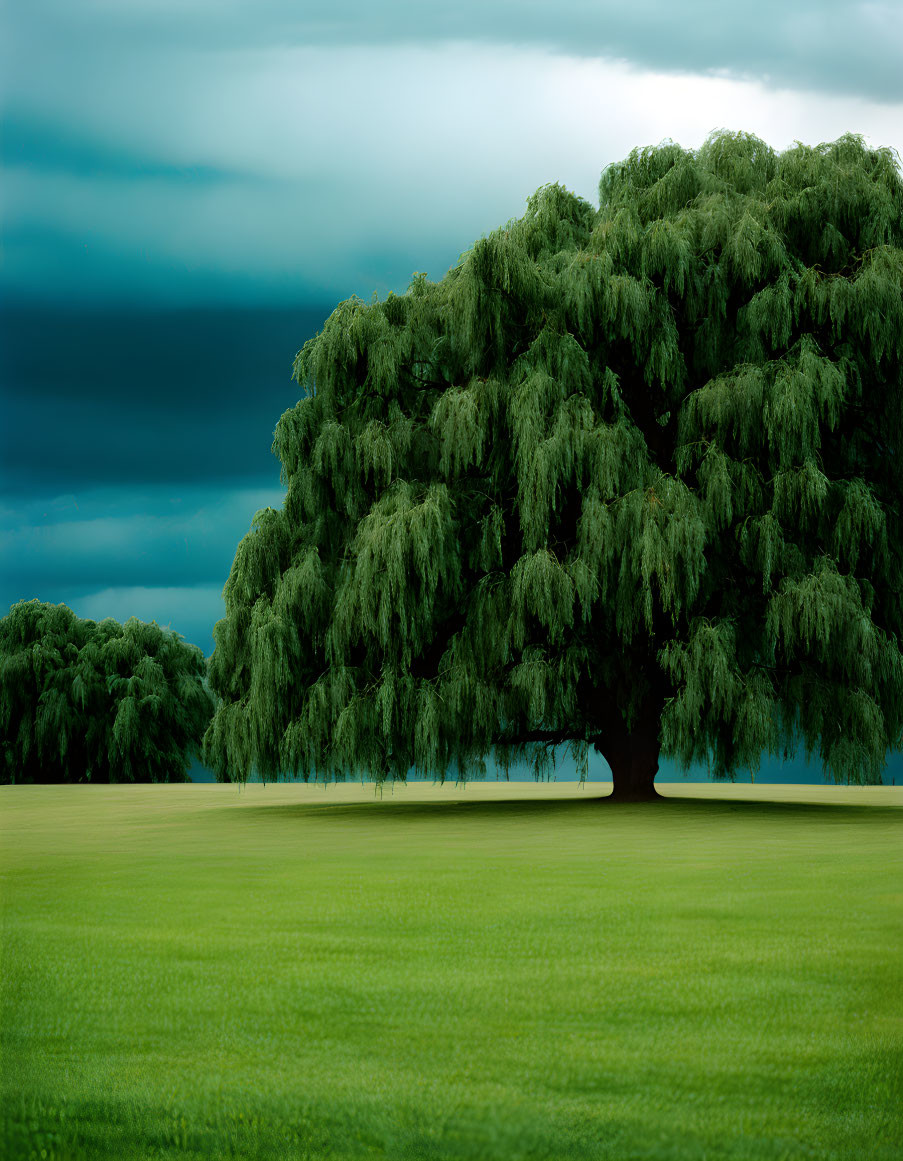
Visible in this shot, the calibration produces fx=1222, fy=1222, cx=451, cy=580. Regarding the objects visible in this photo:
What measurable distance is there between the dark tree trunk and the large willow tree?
34 cm

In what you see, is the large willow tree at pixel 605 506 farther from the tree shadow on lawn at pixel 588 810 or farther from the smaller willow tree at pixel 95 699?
the smaller willow tree at pixel 95 699

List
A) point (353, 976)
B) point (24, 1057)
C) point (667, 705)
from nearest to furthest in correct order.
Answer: point (24, 1057), point (353, 976), point (667, 705)

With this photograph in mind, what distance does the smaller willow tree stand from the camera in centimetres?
3625

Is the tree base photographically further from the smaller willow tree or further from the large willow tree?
the smaller willow tree

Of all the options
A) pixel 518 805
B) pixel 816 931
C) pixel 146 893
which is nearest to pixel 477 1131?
pixel 816 931

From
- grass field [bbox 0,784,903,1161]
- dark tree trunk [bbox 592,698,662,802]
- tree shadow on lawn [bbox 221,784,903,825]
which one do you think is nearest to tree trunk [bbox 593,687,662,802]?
dark tree trunk [bbox 592,698,662,802]

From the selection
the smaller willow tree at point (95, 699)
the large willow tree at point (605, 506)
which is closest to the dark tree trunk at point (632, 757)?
the large willow tree at point (605, 506)

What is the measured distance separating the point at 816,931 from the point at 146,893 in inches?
205

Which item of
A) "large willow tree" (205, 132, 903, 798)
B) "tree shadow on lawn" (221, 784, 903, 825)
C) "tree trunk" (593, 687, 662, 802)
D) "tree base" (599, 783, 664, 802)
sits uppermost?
"large willow tree" (205, 132, 903, 798)

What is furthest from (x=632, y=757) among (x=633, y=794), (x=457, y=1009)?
(x=457, y=1009)

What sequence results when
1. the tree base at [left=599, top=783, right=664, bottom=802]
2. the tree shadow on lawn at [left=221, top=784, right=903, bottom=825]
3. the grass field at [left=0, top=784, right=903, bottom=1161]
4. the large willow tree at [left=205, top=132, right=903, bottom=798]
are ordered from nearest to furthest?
the grass field at [left=0, top=784, right=903, bottom=1161]
the large willow tree at [left=205, top=132, right=903, bottom=798]
the tree shadow on lawn at [left=221, top=784, right=903, bottom=825]
the tree base at [left=599, top=783, right=664, bottom=802]

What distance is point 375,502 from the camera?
1953 cm

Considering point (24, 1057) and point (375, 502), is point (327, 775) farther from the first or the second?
point (24, 1057)

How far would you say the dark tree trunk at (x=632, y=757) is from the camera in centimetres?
2123
